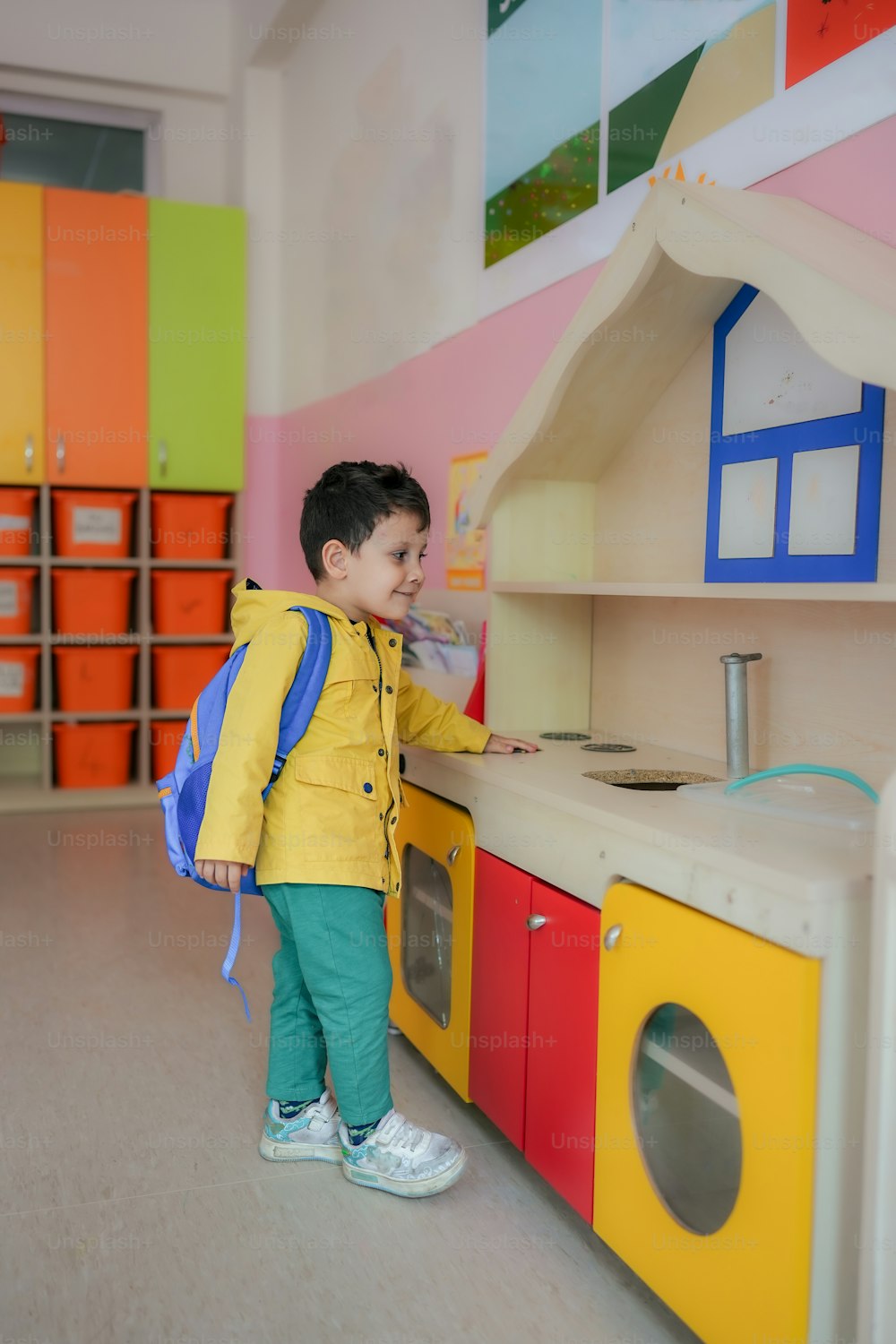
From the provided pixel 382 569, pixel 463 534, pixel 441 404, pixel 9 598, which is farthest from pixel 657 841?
pixel 9 598

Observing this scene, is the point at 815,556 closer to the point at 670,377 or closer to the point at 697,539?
the point at 697,539

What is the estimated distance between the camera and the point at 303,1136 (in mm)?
1715

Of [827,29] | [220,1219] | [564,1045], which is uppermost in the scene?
[827,29]

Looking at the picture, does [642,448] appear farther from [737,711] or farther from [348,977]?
[348,977]

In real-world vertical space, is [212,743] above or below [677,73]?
below

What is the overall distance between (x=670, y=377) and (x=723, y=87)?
45 cm

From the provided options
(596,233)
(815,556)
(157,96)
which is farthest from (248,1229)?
(157,96)

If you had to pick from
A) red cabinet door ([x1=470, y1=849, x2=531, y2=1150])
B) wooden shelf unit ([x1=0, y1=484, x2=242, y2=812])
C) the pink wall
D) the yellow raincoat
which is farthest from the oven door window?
wooden shelf unit ([x1=0, y1=484, x2=242, y2=812])

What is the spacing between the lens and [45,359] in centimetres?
397

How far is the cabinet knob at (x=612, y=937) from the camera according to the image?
132cm

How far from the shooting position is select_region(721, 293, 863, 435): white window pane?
147 centimetres

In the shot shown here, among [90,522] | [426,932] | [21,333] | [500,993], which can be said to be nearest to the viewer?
[500,993]

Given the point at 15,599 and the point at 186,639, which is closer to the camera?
the point at 15,599

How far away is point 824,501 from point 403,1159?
1097 mm
